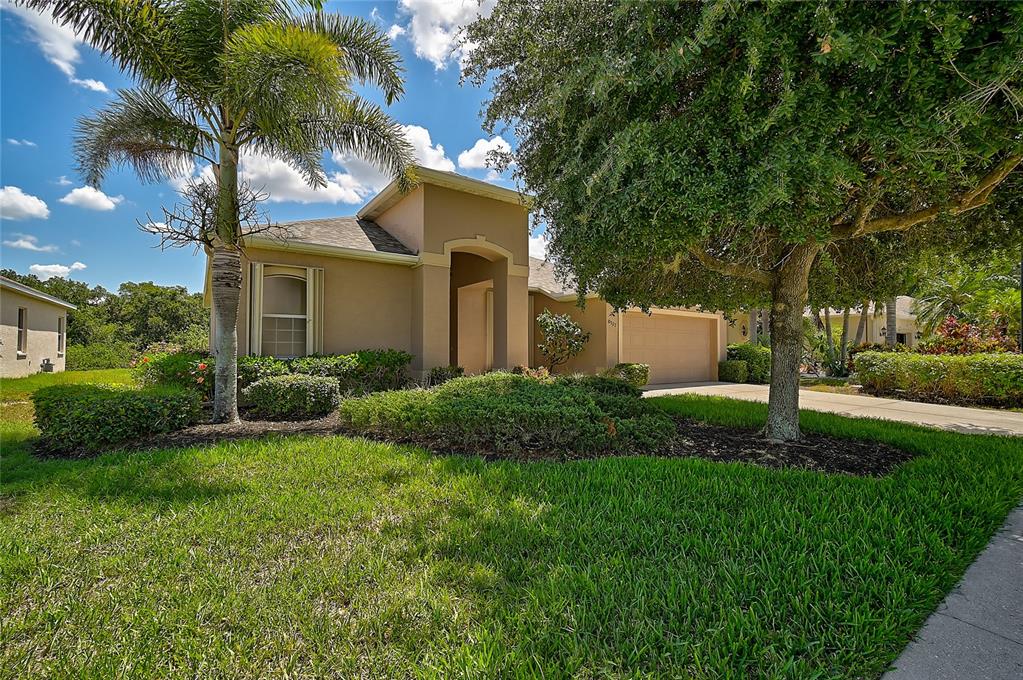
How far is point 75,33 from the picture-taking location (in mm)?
6047

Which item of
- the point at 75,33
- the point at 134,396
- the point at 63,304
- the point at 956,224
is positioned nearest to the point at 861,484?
the point at 956,224

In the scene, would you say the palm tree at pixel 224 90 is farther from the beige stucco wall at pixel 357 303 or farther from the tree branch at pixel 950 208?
the tree branch at pixel 950 208

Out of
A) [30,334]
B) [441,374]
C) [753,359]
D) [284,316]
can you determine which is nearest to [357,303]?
[284,316]

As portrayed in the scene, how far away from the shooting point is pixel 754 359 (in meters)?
17.3

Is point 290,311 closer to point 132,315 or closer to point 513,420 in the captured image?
point 513,420

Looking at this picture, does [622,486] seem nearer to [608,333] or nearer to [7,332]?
[608,333]

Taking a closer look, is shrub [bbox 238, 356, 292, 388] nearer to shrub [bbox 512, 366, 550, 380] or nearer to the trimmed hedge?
shrub [bbox 512, 366, 550, 380]

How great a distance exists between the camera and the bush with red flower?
40.4 ft

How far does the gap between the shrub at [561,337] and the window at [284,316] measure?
6.46 metres

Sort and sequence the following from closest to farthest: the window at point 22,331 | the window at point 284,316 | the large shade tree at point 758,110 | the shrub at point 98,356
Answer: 1. the large shade tree at point 758,110
2. the window at point 284,316
3. the window at point 22,331
4. the shrub at point 98,356

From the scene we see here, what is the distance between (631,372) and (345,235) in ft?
28.5

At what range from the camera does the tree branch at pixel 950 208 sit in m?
4.39

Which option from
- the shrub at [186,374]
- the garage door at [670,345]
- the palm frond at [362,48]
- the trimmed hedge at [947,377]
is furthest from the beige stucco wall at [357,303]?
the trimmed hedge at [947,377]

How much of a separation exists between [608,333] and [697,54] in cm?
1039
